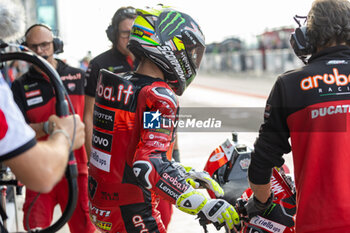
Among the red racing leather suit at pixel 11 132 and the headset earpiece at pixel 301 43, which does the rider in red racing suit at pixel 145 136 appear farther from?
the red racing leather suit at pixel 11 132

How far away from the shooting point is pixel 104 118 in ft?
9.37

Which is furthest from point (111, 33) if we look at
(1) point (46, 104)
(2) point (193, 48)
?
(2) point (193, 48)

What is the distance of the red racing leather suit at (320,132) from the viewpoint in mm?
2287

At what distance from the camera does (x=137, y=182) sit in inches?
A: 110

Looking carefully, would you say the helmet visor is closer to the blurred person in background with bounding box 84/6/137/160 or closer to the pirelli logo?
the pirelli logo

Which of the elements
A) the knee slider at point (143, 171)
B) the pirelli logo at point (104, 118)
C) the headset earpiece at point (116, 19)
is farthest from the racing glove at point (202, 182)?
the headset earpiece at point (116, 19)

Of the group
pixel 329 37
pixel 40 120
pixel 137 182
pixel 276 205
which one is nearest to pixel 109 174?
pixel 137 182

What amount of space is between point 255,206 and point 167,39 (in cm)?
106

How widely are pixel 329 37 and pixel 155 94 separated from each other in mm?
920

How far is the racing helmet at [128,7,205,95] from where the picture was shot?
9.46ft

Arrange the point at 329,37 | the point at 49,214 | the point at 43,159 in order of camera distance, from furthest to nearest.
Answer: the point at 49,214
the point at 329,37
the point at 43,159

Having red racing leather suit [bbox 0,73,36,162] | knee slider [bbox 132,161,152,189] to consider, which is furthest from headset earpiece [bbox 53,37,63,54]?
red racing leather suit [bbox 0,73,36,162]

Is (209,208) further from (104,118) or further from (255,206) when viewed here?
(104,118)

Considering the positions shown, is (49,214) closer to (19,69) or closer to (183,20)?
(183,20)
